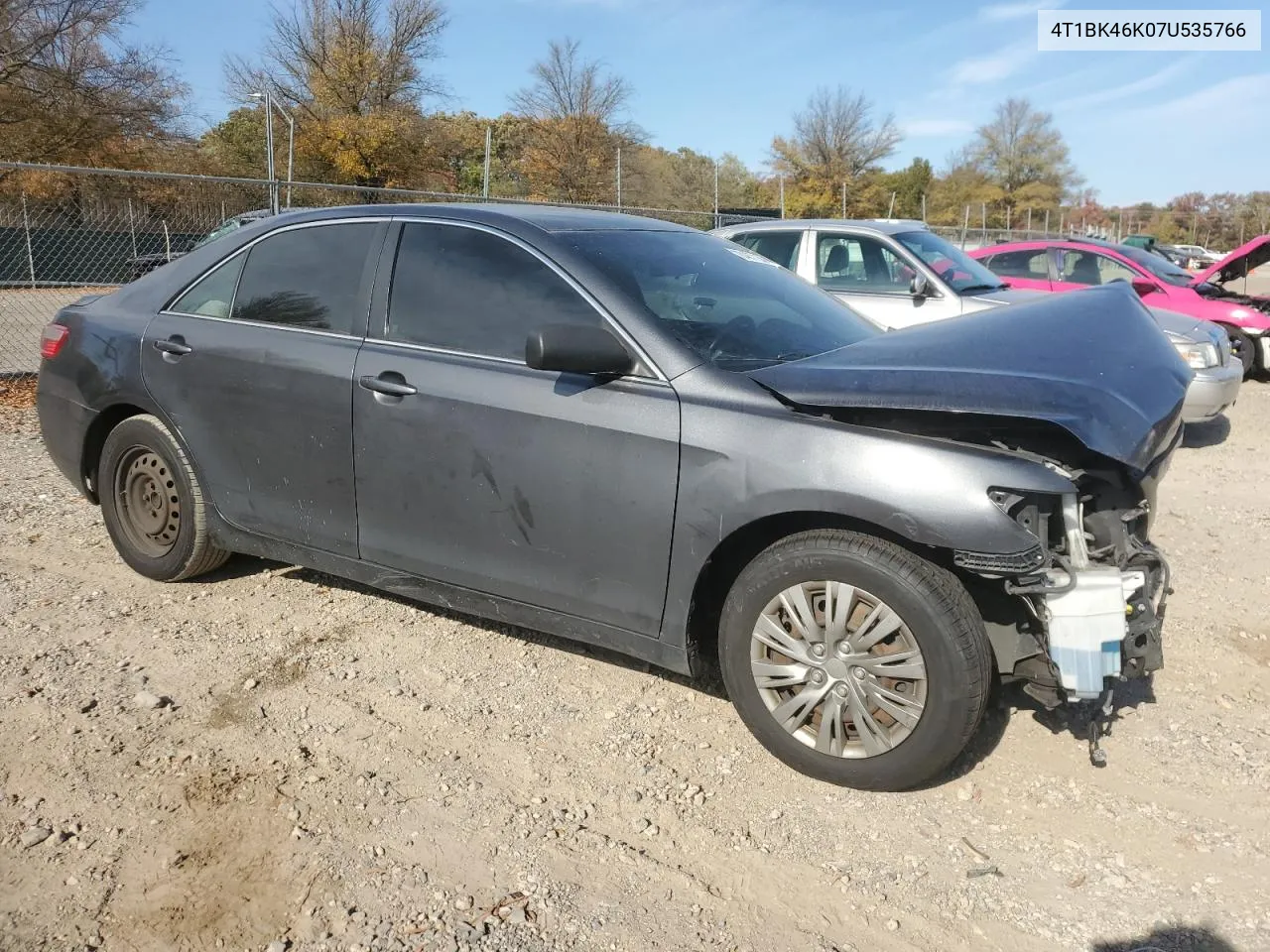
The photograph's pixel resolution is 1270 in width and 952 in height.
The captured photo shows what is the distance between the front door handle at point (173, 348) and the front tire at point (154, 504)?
307 mm

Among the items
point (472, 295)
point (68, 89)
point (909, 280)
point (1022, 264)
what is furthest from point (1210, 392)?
point (68, 89)

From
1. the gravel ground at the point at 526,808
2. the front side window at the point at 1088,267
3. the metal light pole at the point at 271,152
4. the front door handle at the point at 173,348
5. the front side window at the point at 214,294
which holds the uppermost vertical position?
the metal light pole at the point at 271,152

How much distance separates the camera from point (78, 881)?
8.22 feet

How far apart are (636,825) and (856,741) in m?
0.69

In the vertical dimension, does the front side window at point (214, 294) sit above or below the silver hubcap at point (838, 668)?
above

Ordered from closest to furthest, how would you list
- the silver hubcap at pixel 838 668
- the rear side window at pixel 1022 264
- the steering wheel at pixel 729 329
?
the silver hubcap at pixel 838 668 < the steering wheel at pixel 729 329 < the rear side window at pixel 1022 264

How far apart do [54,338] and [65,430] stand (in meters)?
0.45

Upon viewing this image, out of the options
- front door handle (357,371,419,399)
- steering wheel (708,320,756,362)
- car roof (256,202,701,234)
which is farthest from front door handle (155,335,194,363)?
steering wheel (708,320,756,362)

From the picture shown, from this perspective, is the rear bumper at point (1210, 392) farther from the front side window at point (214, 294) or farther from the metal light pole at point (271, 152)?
the metal light pole at point (271, 152)

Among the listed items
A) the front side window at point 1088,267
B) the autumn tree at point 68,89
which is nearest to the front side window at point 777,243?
the front side window at point 1088,267

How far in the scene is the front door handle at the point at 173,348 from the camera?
4113mm

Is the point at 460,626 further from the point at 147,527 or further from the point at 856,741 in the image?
the point at 856,741

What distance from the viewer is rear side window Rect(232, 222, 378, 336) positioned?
3.80 metres

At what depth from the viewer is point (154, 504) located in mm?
4398
